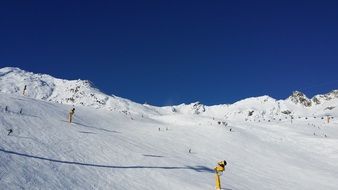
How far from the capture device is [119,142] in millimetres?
20141

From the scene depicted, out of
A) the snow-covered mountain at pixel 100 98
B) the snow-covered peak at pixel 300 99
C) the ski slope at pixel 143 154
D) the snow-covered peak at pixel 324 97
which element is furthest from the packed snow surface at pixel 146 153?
the snow-covered peak at pixel 300 99

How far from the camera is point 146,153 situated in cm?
1922

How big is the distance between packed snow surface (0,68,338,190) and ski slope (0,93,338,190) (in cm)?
4

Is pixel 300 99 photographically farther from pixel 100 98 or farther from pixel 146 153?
pixel 146 153

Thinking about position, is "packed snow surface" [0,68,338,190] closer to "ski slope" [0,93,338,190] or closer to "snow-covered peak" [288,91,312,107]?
"ski slope" [0,93,338,190]

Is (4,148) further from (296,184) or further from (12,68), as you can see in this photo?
(12,68)

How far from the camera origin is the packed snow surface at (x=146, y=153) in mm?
13695

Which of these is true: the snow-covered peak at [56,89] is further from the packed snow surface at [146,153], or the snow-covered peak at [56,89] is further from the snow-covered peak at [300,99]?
the packed snow surface at [146,153]

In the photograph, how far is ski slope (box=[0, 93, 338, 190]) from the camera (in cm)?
1362

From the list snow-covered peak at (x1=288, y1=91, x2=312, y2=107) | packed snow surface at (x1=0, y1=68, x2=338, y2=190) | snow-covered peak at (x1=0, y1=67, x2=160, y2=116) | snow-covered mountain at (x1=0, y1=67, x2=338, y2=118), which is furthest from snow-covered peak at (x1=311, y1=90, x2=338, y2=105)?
packed snow surface at (x1=0, y1=68, x2=338, y2=190)

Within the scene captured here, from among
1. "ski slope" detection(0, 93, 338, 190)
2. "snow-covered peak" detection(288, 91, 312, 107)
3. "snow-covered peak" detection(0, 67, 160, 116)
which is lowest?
"ski slope" detection(0, 93, 338, 190)

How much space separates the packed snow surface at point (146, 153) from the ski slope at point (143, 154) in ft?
0.12

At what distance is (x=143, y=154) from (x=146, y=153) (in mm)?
451

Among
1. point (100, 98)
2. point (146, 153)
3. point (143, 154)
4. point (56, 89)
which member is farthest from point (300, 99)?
point (143, 154)
